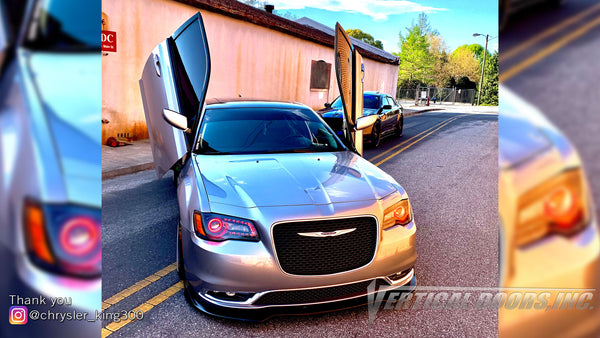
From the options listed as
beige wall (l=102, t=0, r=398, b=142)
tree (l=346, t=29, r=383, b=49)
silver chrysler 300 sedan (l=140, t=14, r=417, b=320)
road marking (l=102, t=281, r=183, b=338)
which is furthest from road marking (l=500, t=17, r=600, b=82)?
tree (l=346, t=29, r=383, b=49)

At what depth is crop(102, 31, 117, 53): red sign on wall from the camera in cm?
935

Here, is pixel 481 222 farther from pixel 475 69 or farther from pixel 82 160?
pixel 475 69

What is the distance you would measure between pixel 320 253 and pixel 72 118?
1.87m

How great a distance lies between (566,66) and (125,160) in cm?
809

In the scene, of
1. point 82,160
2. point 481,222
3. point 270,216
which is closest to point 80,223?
point 82,160

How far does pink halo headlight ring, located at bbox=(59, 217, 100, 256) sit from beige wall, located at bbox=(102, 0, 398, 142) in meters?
8.86

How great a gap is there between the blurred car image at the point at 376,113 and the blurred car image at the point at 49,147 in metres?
8.14

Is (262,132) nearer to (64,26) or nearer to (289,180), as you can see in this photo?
(289,180)

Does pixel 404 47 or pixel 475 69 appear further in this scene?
pixel 475 69

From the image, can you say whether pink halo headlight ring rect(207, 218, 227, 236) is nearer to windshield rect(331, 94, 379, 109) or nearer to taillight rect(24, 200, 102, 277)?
taillight rect(24, 200, 102, 277)

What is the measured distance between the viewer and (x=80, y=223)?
0.96 metres

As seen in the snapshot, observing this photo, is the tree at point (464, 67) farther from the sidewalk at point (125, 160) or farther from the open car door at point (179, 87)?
the open car door at point (179, 87)

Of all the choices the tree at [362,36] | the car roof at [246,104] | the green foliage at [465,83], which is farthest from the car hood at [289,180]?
the tree at [362,36]

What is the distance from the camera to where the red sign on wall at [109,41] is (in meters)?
9.35
